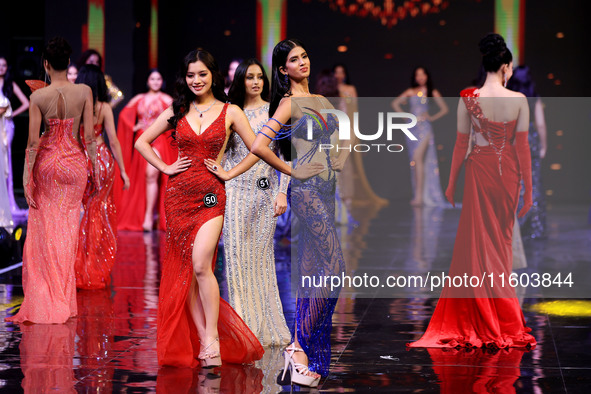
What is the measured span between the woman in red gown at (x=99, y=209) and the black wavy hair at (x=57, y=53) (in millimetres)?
908

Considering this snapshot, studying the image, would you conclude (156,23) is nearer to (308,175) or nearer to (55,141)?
(55,141)

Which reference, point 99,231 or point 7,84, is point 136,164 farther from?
point 99,231

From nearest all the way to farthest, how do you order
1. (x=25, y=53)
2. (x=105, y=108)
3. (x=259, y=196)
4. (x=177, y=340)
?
(x=177, y=340), (x=259, y=196), (x=105, y=108), (x=25, y=53)

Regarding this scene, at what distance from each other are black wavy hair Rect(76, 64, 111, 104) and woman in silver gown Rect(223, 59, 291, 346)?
1.91 m

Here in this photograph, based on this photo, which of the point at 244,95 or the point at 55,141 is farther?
the point at 55,141

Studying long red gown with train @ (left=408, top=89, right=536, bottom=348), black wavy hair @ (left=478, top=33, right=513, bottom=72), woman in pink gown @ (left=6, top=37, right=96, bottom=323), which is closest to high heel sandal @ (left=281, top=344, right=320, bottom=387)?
long red gown with train @ (left=408, top=89, right=536, bottom=348)

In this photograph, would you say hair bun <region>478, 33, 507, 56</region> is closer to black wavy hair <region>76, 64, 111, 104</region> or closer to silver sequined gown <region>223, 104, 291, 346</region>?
silver sequined gown <region>223, 104, 291, 346</region>

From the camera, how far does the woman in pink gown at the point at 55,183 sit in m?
6.02

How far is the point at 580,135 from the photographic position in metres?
14.8

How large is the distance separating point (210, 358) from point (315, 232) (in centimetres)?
84

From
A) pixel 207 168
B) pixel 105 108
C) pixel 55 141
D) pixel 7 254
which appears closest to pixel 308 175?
pixel 207 168

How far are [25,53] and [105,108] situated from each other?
8.18 metres

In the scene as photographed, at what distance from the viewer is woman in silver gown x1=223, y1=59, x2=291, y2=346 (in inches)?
211

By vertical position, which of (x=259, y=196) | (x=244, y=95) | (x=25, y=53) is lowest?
(x=259, y=196)
